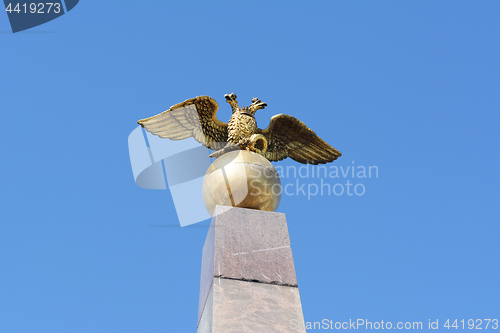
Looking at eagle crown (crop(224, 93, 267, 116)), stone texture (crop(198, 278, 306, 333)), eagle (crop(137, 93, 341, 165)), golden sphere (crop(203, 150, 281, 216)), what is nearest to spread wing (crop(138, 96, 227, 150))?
eagle (crop(137, 93, 341, 165))

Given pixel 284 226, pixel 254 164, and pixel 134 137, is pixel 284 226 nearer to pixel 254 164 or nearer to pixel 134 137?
pixel 254 164

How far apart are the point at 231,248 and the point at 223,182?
102 cm

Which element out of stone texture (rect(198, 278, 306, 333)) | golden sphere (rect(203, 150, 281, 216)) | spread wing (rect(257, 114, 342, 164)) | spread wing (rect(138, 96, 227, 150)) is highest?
spread wing (rect(138, 96, 227, 150))

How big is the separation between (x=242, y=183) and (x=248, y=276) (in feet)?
4.28

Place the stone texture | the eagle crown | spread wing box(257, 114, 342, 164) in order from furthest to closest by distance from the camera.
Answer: spread wing box(257, 114, 342, 164)
the eagle crown
the stone texture

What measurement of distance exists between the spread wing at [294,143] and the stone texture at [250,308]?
111 inches

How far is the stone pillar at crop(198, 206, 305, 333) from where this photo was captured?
4496 mm

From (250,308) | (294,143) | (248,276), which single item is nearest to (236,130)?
(294,143)

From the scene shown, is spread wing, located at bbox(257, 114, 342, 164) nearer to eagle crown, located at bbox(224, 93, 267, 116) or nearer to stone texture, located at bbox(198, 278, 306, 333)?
eagle crown, located at bbox(224, 93, 267, 116)

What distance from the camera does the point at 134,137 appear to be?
6.52 metres

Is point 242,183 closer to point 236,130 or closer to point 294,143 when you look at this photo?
point 236,130

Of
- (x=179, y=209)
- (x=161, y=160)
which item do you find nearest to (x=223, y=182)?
(x=179, y=209)

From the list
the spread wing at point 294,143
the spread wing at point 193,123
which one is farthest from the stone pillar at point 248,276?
the spread wing at point 294,143

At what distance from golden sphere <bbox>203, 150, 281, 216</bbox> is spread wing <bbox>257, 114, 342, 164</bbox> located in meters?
1.18
